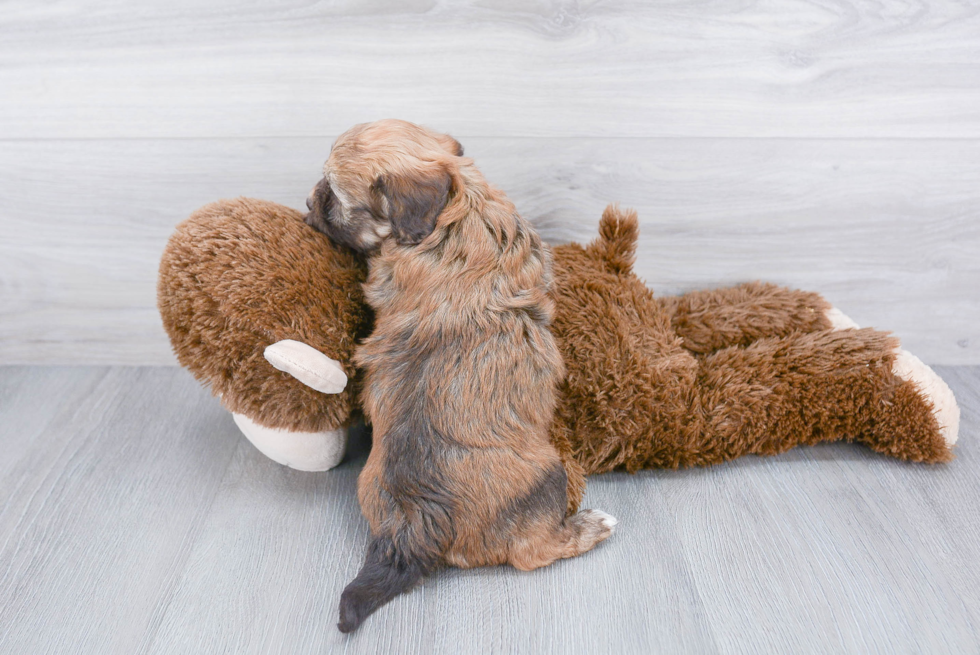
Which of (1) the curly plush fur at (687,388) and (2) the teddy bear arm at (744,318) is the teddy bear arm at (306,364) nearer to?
(1) the curly plush fur at (687,388)

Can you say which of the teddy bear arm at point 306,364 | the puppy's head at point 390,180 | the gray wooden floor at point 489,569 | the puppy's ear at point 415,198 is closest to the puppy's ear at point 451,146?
the puppy's head at point 390,180

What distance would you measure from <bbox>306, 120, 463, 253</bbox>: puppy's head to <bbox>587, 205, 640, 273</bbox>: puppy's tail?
45cm

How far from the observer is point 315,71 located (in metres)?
1.59

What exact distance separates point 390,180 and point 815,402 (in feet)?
3.41

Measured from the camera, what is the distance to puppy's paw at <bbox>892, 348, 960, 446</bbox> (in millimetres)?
1513

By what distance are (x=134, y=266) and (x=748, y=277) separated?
165cm

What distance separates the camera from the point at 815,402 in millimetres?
1514

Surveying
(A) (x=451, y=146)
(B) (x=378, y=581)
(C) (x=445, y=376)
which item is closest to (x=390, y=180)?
(A) (x=451, y=146)

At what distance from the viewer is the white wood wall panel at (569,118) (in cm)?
156

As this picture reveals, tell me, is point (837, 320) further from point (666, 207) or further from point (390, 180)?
point (390, 180)

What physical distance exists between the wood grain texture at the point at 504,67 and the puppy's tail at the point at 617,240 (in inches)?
9.2

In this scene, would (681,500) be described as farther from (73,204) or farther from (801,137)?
(73,204)

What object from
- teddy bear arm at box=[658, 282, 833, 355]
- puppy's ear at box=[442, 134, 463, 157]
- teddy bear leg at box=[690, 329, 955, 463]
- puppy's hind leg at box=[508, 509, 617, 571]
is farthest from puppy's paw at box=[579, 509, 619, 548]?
puppy's ear at box=[442, 134, 463, 157]

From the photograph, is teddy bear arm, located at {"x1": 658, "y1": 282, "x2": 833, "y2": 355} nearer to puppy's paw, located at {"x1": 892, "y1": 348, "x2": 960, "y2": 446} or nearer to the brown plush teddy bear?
the brown plush teddy bear
